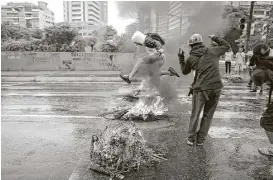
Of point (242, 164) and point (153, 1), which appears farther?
point (153, 1)

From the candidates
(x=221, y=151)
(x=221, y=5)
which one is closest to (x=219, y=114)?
(x=221, y=151)

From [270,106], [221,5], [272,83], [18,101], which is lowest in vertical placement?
[18,101]

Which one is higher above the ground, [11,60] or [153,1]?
[153,1]

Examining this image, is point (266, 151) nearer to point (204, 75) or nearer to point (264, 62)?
point (264, 62)

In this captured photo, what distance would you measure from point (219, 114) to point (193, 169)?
128 inches

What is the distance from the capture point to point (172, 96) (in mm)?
7984

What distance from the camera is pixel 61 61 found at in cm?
1750

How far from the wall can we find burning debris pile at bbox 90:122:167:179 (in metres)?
13.6

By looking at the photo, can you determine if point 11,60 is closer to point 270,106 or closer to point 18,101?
point 18,101

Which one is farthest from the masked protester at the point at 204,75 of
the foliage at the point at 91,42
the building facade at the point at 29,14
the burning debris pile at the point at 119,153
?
the building facade at the point at 29,14

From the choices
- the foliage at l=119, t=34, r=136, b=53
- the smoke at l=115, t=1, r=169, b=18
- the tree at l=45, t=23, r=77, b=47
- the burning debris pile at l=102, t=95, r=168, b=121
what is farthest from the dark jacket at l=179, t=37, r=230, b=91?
the tree at l=45, t=23, r=77, b=47

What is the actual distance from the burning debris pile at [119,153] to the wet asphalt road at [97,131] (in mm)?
119

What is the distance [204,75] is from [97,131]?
84.9 inches

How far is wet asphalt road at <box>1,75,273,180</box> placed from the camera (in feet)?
10.8
